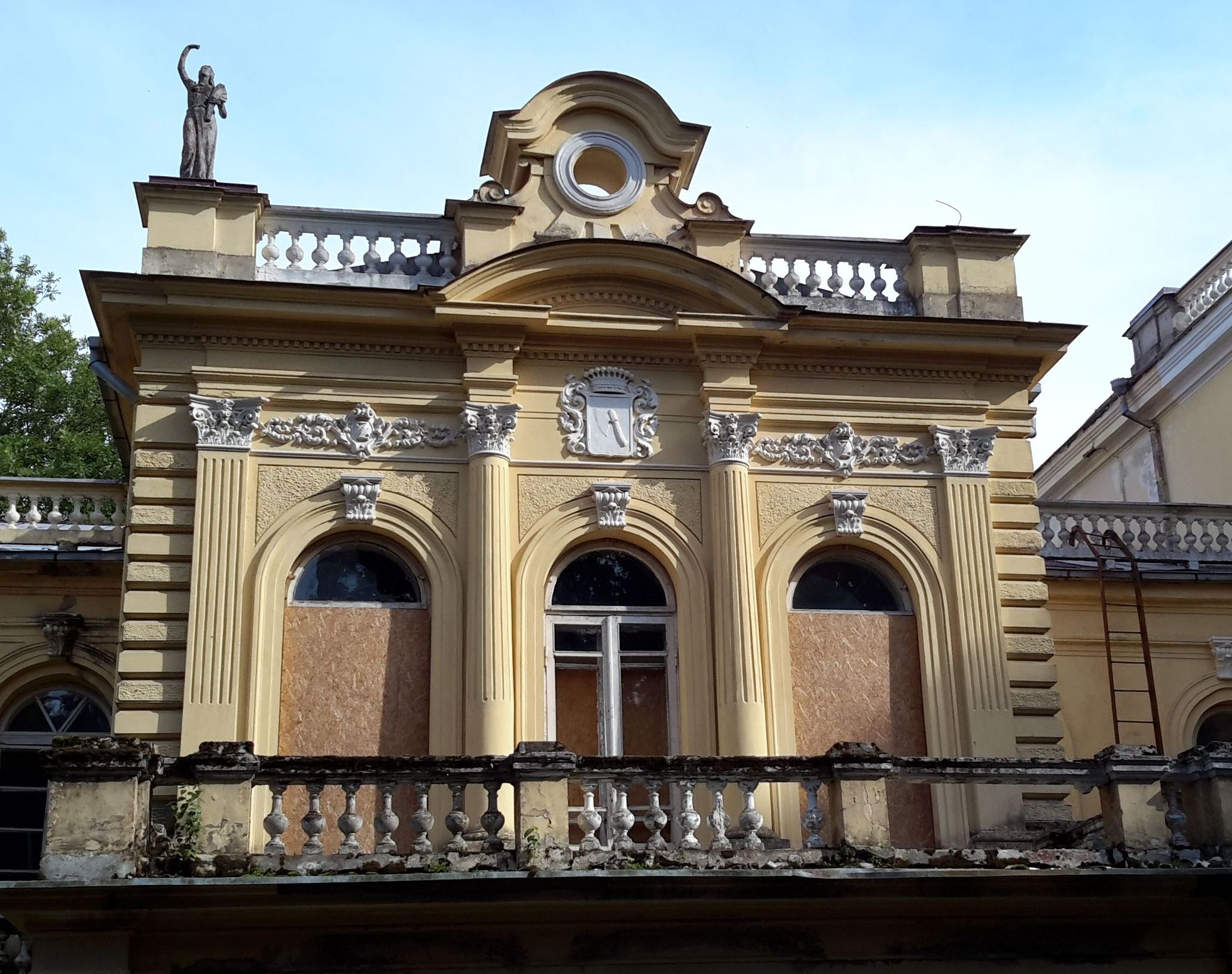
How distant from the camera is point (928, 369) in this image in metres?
17.2

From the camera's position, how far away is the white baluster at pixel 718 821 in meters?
12.8

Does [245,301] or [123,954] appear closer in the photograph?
[123,954]

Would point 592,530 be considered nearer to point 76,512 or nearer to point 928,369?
point 928,369

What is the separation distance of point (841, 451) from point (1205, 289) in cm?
866

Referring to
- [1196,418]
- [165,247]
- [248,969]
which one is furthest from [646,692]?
[1196,418]

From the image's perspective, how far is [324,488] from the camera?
51.8ft

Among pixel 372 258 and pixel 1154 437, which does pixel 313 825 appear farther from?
pixel 1154 437

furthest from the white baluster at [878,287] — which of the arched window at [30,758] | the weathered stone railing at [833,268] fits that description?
the arched window at [30,758]

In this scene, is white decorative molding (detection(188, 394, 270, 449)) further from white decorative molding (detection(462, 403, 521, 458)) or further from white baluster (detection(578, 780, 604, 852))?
white baluster (detection(578, 780, 604, 852))

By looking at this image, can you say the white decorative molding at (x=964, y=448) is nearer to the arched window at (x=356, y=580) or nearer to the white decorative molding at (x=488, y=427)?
the white decorative molding at (x=488, y=427)

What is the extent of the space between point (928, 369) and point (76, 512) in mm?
9134

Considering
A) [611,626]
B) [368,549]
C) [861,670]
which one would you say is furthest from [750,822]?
[368,549]

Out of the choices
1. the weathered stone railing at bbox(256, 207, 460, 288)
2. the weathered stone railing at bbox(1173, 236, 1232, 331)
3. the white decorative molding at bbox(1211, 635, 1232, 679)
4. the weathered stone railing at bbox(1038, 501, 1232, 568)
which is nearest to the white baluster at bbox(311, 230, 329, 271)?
the weathered stone railing at bbox(256, 207, 460, 288)

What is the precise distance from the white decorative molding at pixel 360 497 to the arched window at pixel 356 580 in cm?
32
